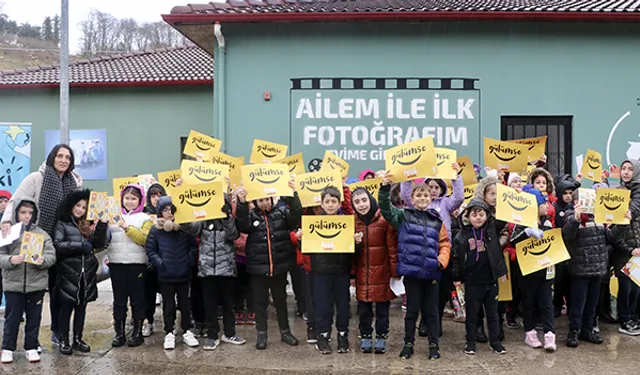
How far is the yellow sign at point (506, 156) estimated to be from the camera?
25.6 feet

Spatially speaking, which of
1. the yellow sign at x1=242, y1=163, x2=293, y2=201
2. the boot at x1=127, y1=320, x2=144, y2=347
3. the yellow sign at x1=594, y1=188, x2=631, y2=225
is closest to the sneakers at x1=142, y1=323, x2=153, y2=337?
the boot at x1=127, y1=320, x2=144, y2=347

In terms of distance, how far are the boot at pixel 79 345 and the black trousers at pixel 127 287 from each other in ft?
1.34

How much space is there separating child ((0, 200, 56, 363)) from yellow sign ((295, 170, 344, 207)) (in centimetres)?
264

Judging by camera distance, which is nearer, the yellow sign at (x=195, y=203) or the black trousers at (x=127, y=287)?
the yellow sign at (x=195, y=203)

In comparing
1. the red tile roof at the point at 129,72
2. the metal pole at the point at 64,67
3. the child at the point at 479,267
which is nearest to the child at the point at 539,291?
the child at the point at 479,267

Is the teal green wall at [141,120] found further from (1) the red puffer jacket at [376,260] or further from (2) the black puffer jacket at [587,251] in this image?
(2) the black puffer jacket at [587,251]

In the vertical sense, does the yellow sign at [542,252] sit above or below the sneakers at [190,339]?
above

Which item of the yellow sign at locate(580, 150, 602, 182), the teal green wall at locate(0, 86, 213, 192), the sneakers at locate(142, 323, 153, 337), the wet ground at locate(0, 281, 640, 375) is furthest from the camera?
the teal green wall at locate(0, 86, 213, 192)

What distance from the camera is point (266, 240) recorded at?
6.08m

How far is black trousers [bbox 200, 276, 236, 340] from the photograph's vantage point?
20.0ft

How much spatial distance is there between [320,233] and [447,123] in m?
5.08

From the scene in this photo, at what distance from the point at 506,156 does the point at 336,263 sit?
342 cm

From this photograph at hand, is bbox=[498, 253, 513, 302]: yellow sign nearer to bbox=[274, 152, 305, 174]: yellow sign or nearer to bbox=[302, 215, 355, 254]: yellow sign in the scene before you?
bbox=[302, 215, 355, 254]: yellow sign

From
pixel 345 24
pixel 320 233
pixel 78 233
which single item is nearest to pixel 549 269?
pixel 320 233
